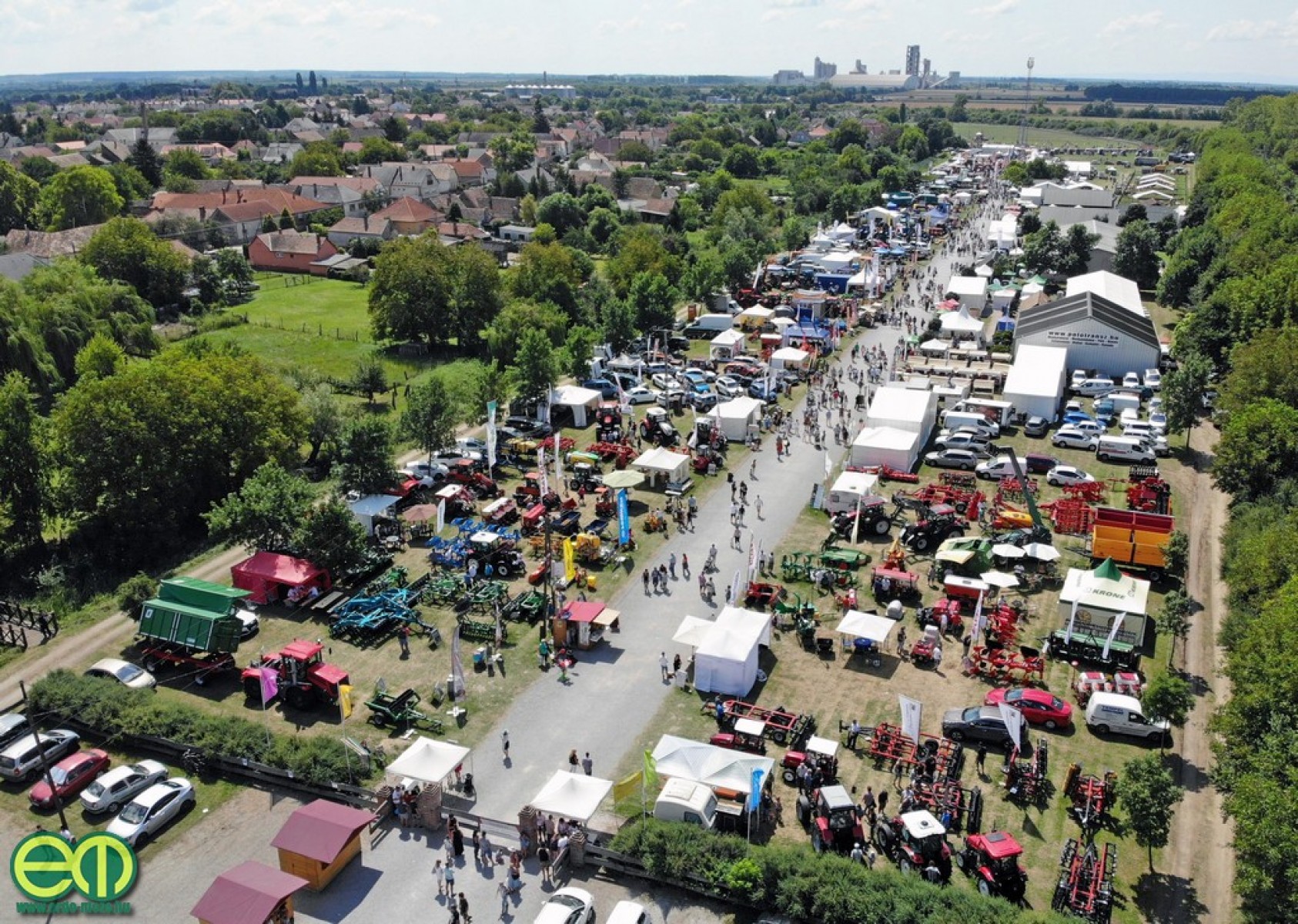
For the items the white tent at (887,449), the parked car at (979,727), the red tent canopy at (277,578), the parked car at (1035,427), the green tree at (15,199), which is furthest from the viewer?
the green tree at (15,199)

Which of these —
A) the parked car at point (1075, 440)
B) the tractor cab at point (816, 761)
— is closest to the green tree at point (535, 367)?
the parked car at point (1075, 440)

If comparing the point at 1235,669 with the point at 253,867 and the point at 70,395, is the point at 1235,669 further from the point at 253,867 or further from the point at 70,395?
the point at 70,395

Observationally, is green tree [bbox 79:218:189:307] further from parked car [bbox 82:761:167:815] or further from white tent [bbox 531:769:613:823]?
white tent [bbox 531:769:613:823]

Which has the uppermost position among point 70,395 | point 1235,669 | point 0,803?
point 70,395

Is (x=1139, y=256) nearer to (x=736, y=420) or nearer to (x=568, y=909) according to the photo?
(x=736, y=420)

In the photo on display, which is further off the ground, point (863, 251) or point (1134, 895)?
point (863, 251)

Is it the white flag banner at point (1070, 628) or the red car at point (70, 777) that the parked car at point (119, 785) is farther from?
the white flag banner at point (1070, 628)

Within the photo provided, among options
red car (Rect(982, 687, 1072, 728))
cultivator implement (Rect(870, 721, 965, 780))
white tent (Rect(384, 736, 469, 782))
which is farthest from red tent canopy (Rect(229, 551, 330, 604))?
red car (Rect(982, 687, 1072, 728))

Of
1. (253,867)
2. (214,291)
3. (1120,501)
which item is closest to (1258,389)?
(1120,501)
